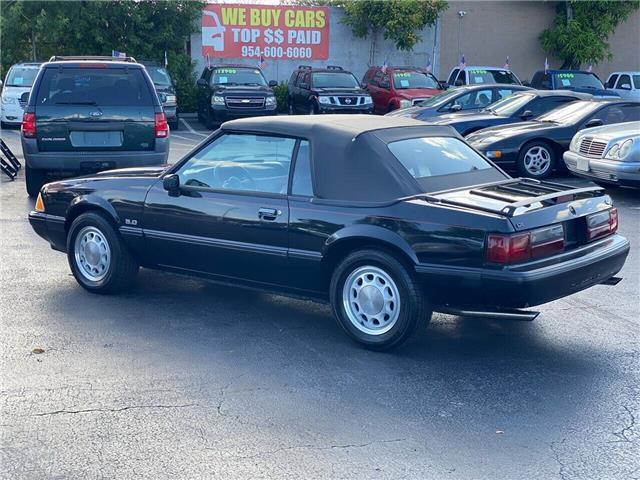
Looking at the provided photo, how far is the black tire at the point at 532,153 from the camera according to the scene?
1389 centimetres

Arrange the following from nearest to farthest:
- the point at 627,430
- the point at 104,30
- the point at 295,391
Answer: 1. the point at 627,430
2. the point at 295,391
3. the point at 104,30

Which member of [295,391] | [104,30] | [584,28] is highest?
[584,28]

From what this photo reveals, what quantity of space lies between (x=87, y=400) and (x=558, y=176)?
1107 cm

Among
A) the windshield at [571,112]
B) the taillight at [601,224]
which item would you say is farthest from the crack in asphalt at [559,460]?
the windshield at [571,112]

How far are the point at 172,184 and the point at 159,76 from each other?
18.1 m

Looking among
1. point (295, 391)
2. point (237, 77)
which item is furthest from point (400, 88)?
point (295, 391)

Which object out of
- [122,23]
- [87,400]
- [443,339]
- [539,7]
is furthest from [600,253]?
[539,7]

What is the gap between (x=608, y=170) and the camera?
11.9 metres

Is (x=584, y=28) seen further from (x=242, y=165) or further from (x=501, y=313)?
(x=501, y=313)

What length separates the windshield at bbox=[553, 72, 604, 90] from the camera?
25125mm

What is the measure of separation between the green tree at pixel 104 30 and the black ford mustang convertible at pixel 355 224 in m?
21.7

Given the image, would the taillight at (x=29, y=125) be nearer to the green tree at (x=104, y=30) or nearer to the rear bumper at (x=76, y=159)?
the rear bumper at (x=76, y=159)

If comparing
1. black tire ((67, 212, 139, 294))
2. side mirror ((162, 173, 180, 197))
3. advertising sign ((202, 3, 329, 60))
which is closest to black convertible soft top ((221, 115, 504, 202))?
side mirror ((162, 173, 180, 197))

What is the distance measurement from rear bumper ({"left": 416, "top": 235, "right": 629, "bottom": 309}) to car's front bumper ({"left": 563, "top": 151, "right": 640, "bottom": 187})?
20.6 ft
